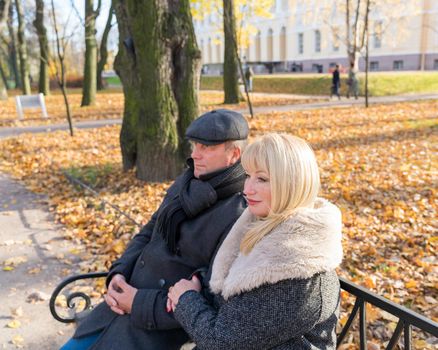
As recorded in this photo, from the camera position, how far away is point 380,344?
9.92 ft

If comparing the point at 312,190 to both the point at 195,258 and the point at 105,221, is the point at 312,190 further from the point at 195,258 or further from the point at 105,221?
the point at 105,221

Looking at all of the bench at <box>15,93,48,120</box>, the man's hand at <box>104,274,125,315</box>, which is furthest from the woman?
the bench at <box>15,93,48,120</box>

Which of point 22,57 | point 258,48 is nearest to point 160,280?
point 22,57

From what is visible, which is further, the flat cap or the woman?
the flat cap

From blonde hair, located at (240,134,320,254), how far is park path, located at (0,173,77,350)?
91.5 inches

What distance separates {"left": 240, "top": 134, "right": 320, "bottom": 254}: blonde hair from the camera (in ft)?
5.27

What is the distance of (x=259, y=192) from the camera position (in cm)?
169

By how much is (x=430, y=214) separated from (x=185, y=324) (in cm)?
428

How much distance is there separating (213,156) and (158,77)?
444cm

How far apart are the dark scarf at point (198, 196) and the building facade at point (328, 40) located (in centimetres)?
2595

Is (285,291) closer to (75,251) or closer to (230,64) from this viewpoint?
(75,251)

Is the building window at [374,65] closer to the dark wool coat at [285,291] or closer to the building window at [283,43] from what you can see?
the building window at [283,43]

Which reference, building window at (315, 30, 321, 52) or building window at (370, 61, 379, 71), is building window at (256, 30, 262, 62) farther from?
building window at (370, 61, 379, 71)

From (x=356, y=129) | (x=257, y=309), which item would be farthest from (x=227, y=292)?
(x=356, y=129)
